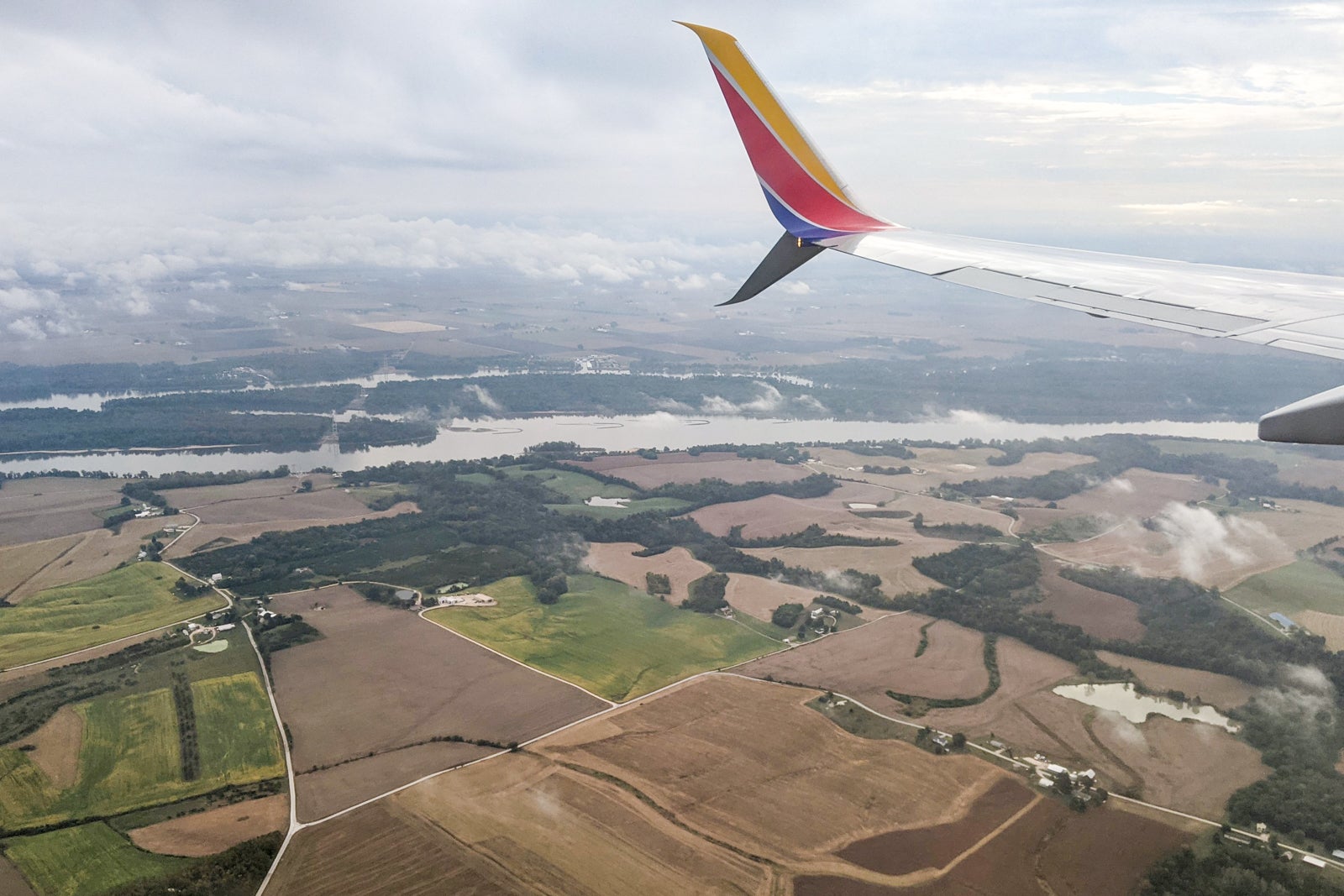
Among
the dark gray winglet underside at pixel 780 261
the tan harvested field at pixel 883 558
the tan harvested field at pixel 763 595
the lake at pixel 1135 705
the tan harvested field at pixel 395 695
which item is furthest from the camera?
the tan harvested field at pixel 883 558

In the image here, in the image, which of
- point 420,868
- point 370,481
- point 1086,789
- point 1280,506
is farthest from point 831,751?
point 370,481

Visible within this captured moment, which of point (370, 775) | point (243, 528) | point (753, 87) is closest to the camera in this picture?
point (753, 87)

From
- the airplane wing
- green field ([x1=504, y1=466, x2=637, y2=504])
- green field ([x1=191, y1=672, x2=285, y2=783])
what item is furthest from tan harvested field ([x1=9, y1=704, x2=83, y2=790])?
green field ([x1=504, y1=466, x2=637, y2=504])

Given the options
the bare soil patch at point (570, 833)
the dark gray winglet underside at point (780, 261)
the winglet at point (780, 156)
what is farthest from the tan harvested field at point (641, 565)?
the dark gray winglet underside at point (780, 261)

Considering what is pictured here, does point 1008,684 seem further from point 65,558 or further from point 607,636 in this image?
point 65,558

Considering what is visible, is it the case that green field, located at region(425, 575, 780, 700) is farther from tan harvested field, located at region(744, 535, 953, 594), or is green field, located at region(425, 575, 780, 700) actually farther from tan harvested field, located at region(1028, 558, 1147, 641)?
tan harvested field, located at region(1028, 558, 1147, 641)

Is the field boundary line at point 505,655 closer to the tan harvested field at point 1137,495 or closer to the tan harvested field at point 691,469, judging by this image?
the tan harvested field at point 691,469

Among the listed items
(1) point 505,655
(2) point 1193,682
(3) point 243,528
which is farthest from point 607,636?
(3) point 243,528
